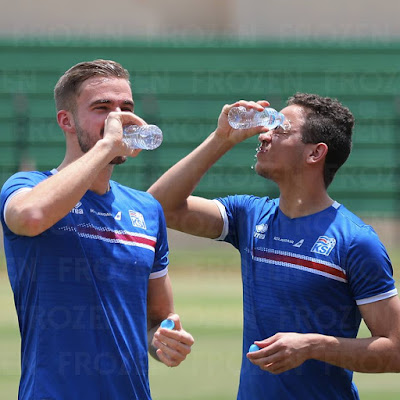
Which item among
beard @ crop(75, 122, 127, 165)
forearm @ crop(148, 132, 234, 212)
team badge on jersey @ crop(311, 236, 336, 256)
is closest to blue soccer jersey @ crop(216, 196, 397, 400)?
team badge on jersey @ crop(311, 236, 336, 256)

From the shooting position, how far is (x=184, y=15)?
19906 mm

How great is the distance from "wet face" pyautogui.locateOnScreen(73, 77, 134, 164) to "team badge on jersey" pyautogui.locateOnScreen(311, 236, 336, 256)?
3.56 ft

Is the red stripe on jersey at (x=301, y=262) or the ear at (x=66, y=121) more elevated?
the ear at (x=66, y=121)

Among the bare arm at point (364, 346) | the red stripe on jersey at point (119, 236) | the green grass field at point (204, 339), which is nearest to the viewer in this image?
the red stripe on jersey at point (119, 236)

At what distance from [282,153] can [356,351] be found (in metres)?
1.09

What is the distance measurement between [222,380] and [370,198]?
913 centimetres

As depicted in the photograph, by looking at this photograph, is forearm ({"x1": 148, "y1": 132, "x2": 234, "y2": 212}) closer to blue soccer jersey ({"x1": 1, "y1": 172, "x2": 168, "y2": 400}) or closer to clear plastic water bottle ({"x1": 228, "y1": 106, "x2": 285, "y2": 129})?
clear plastic water bottle ({"x1": 228, "y1": 106, "x2": 285, "y2": 129})

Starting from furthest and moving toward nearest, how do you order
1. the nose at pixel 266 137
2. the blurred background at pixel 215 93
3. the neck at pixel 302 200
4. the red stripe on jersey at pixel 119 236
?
the blurred background at pixel 215 93 → the nose at pixel 266 137 → the neck at pixel 302 200 → the red stripe on jersey at pixel 119 236

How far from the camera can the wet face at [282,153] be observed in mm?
4410

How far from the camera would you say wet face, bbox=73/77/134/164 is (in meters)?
3.84

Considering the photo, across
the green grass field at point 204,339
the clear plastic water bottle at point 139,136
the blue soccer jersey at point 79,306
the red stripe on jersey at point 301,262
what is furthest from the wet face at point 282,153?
the green grass field at point 204,339

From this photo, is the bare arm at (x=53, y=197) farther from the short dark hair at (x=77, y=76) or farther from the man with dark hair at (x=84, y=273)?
the short dark hair at (x=77, y=76)

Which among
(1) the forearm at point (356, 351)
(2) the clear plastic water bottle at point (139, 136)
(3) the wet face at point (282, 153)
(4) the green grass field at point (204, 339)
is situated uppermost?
(2) the clear plastic water bottle at point (139, 136)

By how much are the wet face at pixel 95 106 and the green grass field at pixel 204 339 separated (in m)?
3.05
